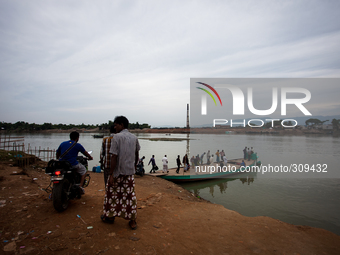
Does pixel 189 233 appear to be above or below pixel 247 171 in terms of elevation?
above

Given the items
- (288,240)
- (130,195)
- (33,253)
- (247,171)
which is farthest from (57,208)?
(247,171)

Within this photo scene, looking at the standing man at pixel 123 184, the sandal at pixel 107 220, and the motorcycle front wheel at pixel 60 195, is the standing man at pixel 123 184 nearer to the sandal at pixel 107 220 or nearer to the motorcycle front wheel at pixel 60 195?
the sandal at pixel 107 220

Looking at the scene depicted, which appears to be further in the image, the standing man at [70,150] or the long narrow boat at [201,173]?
the long narrow boat at [201,173]

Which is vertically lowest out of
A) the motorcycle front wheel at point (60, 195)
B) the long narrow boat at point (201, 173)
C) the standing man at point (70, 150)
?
the long narrow boat at point (201, 173)

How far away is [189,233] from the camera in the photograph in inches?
137

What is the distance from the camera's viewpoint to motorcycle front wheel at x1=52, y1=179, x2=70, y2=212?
3379mm

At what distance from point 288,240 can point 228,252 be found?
5.48 feet

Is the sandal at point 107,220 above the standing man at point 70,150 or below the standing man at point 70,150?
below

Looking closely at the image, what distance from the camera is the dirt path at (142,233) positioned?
2717 millimetres

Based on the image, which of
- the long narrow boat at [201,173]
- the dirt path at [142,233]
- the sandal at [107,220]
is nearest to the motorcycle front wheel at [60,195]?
the dirt path at [142,233]

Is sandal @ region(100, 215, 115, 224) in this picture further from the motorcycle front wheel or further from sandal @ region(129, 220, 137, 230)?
the motorcycle front wheel

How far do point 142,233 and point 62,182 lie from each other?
1711 mm

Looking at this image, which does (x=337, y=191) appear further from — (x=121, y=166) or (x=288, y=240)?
(x=121, y=166)

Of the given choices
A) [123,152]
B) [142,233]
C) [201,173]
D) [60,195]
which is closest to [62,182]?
[60,195]
